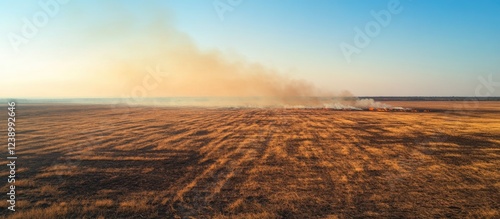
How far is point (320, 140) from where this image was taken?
64.4 feet

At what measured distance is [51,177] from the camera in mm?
10984

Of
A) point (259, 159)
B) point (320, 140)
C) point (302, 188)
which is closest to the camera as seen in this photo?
point (302, 188)

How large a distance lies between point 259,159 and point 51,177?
29.7 feet

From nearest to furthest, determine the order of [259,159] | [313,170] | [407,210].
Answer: [407,210] < [313,170] < [259,159]

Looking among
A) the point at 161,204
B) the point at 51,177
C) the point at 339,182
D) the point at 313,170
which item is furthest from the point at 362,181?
the point at 51,177

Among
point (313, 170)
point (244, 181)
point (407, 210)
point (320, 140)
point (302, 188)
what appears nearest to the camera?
point (407, 210)

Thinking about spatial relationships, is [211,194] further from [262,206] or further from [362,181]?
[362,181]

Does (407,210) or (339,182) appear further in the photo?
(339,182)

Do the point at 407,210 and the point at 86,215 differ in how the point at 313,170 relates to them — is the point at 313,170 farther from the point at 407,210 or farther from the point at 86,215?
the point at 86,215

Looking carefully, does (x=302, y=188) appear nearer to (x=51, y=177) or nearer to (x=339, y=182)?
(x=339, y=182)

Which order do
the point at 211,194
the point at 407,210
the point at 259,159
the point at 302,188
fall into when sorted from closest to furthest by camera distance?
the point at 407,210
the point at 211,194
the point at 302,188
the point at 259,159

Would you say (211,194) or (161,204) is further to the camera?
(211,194)

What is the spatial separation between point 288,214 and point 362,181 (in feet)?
14.2

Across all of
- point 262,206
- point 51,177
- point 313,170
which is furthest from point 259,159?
point 51,177
